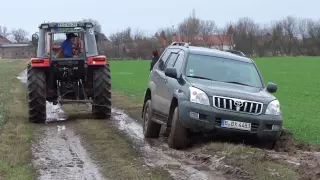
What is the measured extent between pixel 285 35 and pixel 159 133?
9562cm

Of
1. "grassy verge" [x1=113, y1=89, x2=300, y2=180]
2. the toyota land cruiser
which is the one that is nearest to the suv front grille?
the toyota land cruiser

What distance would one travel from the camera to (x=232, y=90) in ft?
31.3

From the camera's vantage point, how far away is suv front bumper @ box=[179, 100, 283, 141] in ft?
29.9

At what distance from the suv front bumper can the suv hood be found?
0.29 metres

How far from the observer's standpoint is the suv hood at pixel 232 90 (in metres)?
9.30

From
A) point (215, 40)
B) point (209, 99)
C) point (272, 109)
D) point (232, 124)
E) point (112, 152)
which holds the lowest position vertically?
point (215, 40)

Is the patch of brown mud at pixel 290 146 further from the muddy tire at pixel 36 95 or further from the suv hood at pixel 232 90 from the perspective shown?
the muddy tire at pixel 36 95

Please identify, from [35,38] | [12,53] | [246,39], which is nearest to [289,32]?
[246,39]

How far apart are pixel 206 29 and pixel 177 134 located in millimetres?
88548

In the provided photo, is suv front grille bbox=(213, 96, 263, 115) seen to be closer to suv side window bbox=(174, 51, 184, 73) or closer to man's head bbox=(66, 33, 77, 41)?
suv side window bbox=(174, 51, 184, 73)

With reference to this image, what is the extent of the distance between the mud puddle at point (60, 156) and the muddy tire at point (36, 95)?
21.6 inches

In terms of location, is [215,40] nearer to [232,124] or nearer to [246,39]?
[246,39]

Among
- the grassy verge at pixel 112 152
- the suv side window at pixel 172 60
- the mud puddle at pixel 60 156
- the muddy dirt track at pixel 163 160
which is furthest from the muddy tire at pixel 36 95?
the suv side window at pixel 172 60

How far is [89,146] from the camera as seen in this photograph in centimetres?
1009
